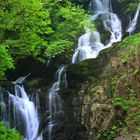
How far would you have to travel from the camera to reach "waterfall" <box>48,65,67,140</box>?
14.8 meters

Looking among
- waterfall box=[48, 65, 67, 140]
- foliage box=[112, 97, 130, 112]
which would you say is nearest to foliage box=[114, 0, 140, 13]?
waterfall box=[48, 65, 67, 140]

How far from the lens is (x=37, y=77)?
695 inches

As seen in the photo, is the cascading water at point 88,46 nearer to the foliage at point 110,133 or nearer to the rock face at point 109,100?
the rock face at point 109,100

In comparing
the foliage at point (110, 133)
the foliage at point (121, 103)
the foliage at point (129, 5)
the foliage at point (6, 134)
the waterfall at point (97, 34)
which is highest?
the foliage at point (129, 5)

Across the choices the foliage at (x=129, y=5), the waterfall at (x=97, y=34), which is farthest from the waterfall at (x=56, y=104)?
the foliage at (x=129, y=5)

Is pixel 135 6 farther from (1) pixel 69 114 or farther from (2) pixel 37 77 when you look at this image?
(1) pixel 69 114

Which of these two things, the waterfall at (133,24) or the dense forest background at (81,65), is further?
the waterfall at (133,24)

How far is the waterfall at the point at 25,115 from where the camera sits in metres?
15.2

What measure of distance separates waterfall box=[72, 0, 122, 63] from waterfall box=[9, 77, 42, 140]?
4108 millimetres

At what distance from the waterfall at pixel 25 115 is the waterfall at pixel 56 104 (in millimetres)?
642

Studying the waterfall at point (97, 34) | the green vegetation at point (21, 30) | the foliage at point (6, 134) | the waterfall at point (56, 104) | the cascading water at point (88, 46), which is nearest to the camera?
the foliage at point (6, 134)

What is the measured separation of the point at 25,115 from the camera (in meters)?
15.6

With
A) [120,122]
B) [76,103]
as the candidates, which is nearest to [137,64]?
[120,122]

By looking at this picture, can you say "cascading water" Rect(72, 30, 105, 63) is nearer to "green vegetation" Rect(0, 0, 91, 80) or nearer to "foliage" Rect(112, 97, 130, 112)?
"green vegetation" Rect(0, 0, 91, 80)
